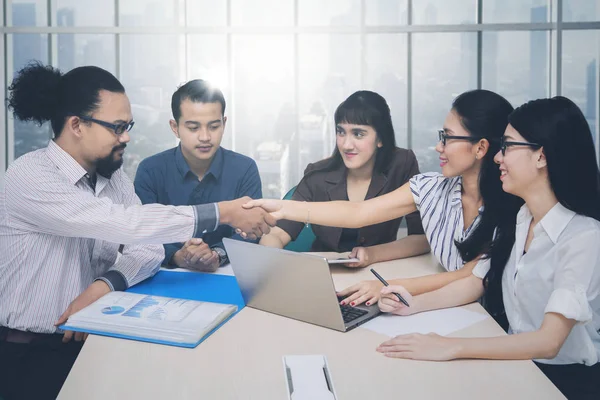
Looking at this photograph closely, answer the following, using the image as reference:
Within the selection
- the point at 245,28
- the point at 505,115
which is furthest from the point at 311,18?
the point at 505,115

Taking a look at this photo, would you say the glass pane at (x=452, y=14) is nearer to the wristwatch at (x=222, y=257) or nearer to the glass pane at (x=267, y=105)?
the glass pane at (x=267, y=105)

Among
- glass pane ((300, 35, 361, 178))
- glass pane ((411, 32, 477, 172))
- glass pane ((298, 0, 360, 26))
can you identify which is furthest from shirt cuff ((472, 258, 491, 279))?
glass pane ((298, 0, 360, 26))

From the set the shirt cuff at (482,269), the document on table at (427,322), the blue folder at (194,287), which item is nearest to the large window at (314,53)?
the blue folder at (194,287)

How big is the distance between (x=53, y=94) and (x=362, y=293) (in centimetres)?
128

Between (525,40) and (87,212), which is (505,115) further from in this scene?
(525,40)

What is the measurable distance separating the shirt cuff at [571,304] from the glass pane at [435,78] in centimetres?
481

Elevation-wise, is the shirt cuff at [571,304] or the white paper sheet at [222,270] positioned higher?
the shirt cuff at [571,304]

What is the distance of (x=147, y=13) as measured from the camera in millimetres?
6293

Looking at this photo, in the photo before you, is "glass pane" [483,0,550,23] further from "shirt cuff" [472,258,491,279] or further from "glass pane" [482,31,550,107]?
"shirt cuff" [472,258,491,279]

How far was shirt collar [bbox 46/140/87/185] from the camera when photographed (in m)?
2.01

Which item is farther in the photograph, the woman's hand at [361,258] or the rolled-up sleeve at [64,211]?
the woman's hand at [361,258]

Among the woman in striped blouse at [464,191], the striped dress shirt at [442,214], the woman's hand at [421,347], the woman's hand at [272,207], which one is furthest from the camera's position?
the woman's hand at [272,207]

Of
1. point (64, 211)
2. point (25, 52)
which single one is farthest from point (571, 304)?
A: point (25, 52)

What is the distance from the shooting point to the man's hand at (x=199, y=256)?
2.19m
